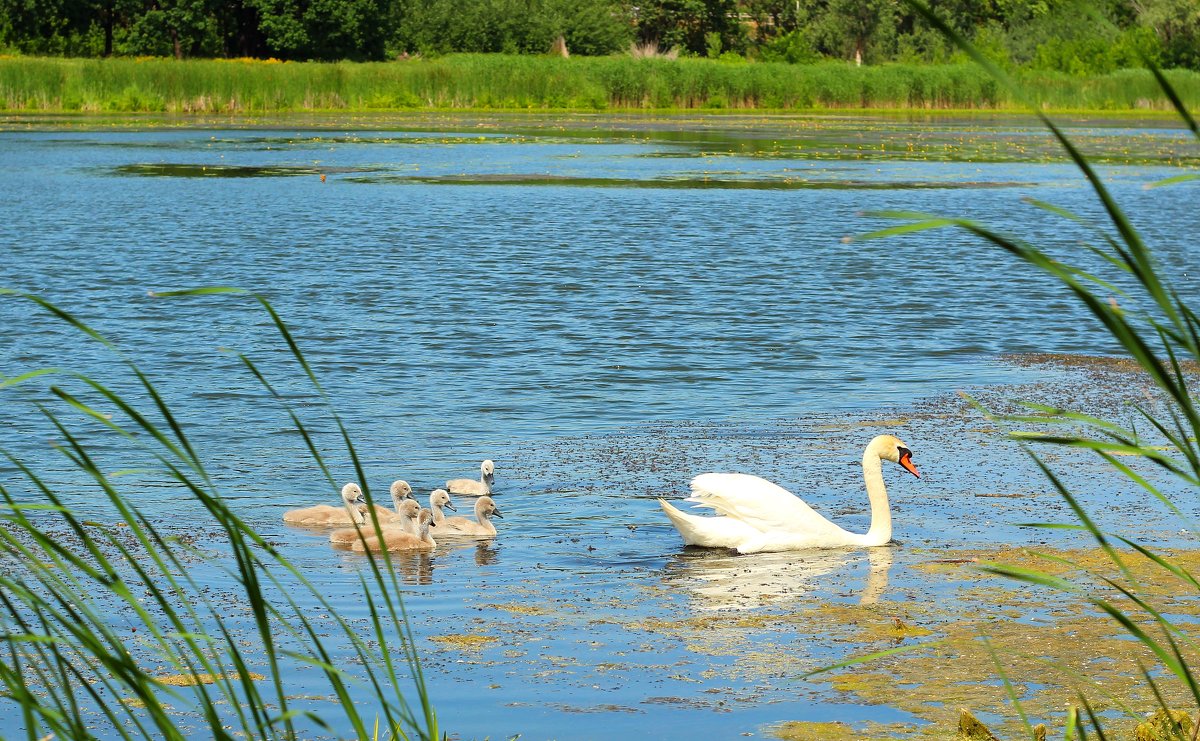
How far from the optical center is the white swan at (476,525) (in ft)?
23.7

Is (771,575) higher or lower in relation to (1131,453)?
lower

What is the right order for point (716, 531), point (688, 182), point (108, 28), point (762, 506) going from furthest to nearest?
point (108, 28)
point (688, 182)
point (716, 531)
point (762, 506)

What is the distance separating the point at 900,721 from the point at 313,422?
5840 millimetres

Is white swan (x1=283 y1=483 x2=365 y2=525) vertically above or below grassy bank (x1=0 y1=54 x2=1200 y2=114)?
below

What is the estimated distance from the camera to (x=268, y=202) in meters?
25.3

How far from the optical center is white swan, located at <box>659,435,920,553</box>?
23.0 feet

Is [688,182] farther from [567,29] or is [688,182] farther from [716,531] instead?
[567,29]

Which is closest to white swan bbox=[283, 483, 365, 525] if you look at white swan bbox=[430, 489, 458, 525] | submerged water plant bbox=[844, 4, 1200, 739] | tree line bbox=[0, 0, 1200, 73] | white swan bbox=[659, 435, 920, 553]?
white swan bbox=[430, 489, 458, 525]

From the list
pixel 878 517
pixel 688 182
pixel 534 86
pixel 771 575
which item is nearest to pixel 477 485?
pixel 771 575

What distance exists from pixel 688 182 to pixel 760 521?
74.0ft

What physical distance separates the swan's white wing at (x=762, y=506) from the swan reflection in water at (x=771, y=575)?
0.42 feet

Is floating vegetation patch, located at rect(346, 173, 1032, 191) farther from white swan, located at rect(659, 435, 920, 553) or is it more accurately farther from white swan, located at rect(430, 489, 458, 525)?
white swan, located at rect(430, 489, 458, 525)

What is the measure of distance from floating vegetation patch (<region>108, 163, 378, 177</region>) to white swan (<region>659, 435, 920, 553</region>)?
77.9 ft

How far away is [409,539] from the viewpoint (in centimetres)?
707
